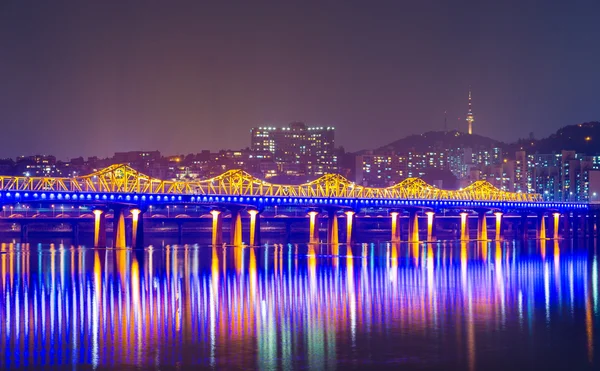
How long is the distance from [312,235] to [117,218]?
3666cm

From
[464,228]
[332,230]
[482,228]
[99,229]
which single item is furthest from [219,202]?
[482,228]

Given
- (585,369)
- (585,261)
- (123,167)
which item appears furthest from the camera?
(123,167)

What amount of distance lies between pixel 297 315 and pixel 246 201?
288ft

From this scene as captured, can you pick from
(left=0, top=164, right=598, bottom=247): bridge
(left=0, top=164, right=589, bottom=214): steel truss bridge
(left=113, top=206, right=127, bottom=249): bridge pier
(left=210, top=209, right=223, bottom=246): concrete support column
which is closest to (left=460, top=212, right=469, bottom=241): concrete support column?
(left=0, top=164, right=598, bottom=247): bridge

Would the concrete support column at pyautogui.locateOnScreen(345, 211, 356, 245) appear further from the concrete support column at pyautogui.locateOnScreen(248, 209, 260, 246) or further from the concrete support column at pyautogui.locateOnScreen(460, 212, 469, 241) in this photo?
the concrete support column at pyautogui.locateOnScreen(460, 212, 469, 241)

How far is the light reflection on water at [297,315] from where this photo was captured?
129 ft

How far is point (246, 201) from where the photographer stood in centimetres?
13812

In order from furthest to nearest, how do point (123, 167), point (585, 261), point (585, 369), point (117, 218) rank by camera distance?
1. point (123, 167)
2. point (117, 218)
3. point (585, 261)
4. point (585, 369)

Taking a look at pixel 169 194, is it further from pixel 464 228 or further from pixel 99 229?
pixel 464 228

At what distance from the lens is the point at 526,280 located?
7456 cm

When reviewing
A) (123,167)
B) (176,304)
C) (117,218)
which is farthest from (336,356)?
(123,167)

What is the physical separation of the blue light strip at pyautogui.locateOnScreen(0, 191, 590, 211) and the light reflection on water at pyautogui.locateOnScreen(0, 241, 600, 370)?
24.4m

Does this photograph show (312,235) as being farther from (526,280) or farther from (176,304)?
(176,304)

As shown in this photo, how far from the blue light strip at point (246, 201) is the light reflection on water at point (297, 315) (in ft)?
80.1
